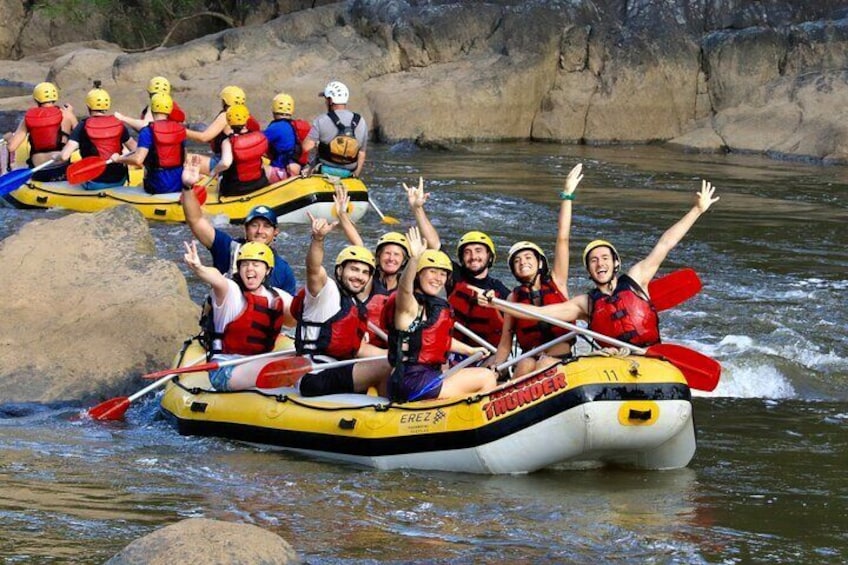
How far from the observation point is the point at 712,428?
8500mm

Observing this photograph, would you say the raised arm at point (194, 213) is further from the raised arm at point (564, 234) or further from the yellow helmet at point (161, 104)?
the yellow helmet at point (161, 104)

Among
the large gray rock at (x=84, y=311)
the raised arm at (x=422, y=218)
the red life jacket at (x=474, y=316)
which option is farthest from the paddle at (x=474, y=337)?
the large gray rock at (x=84, y=311)

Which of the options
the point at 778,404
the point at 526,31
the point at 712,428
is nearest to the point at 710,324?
the point at 778,404

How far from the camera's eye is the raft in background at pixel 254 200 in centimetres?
1429

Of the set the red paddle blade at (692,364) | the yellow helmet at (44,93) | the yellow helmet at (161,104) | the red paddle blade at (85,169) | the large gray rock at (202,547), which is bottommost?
the large gray rock at (202,547)

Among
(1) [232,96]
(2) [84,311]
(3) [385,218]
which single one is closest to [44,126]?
(1) [232,96]

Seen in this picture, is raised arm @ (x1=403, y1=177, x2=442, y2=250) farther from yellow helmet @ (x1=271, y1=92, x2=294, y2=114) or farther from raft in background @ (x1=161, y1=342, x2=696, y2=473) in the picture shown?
yellow helmet @ (x1=271, y1=92, x2=294, y2=114)

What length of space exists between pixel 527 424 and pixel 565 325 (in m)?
0.64

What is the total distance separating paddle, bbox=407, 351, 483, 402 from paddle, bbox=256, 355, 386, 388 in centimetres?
37

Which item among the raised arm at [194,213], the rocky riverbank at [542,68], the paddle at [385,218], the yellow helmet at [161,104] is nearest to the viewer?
the raised arm at [194,213]

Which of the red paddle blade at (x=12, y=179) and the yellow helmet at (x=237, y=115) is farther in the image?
the red paddle blade at (x=12, y=179)

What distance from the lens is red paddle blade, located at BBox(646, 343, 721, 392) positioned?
24.5 feet

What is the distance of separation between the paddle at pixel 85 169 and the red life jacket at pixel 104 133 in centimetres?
21

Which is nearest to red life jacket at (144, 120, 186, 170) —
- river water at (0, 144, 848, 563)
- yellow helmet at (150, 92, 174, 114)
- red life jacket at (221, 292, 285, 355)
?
yellow helmet at (150, 92, 174, 114)
